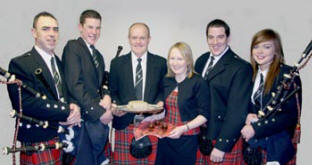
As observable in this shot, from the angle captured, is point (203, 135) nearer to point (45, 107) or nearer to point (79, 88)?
point (79, 88)

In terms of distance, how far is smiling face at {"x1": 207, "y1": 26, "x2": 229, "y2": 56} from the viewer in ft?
9.87

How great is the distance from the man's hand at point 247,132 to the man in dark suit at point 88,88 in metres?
1.21

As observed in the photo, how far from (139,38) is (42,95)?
A: 40.1 inches

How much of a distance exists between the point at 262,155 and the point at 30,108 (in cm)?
197

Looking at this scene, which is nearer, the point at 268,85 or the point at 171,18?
the point at 268,85

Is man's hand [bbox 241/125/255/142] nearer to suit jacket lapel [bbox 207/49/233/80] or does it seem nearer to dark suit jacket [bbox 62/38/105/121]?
suit jacket lapel [bbox 207/49/233/80]

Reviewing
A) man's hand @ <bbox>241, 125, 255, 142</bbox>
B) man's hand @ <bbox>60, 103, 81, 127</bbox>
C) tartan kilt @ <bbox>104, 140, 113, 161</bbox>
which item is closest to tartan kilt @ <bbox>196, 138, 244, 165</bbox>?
man's hand @ <bbox>241, 125, 255, 142</bbox>

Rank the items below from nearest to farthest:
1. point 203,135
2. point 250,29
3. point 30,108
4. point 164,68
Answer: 1. point 30,108
2. point 203,135
3. point 164,68
4. point 250,29

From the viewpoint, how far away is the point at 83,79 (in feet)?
10.2

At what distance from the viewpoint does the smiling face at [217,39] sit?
3.01 meters

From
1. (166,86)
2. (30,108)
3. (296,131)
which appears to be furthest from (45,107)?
(296,131)

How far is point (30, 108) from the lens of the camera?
108 inches

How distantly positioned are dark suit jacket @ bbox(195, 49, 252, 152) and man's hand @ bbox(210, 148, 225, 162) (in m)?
0.04

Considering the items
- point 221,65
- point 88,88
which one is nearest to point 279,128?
point 221,65
